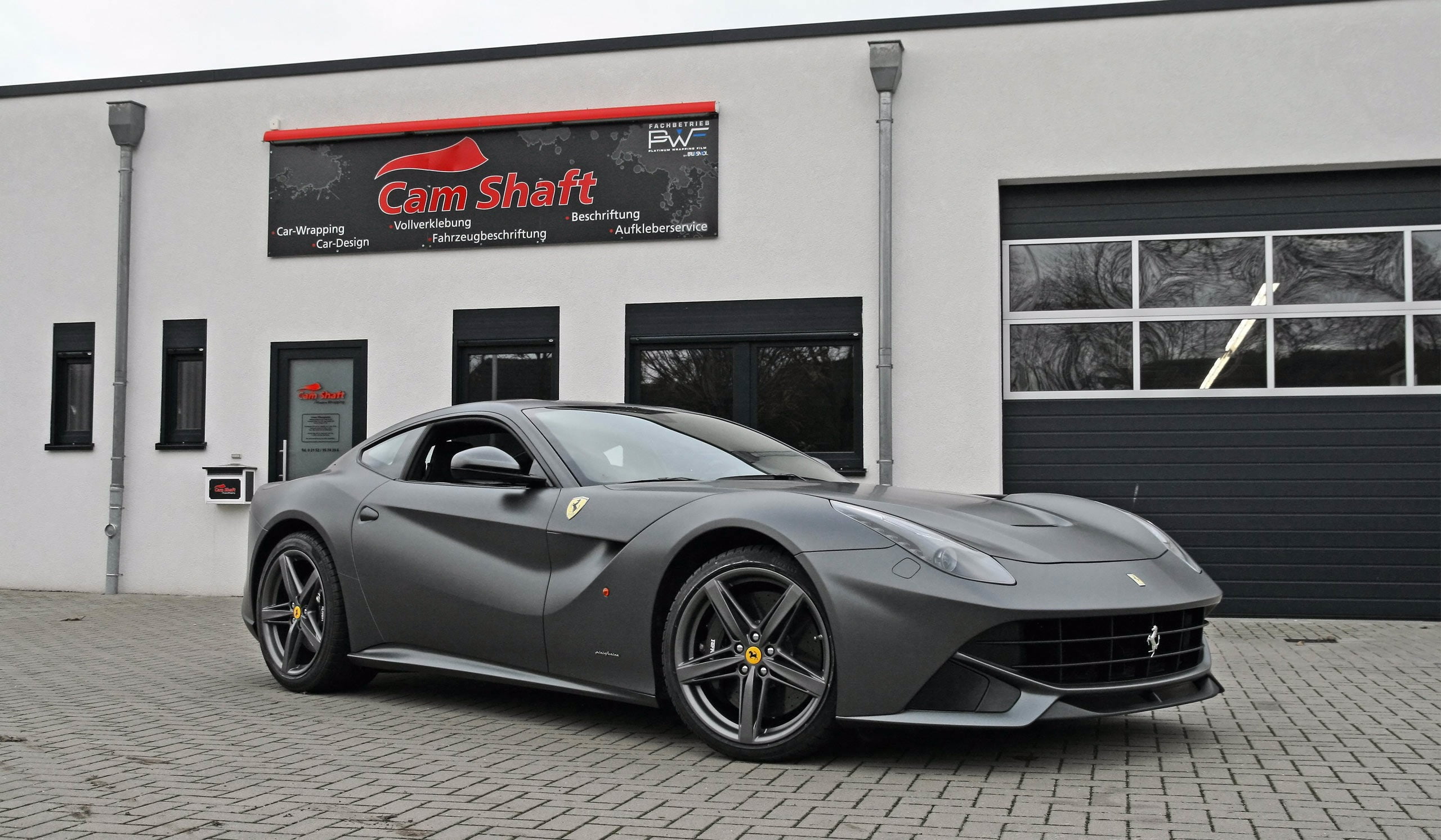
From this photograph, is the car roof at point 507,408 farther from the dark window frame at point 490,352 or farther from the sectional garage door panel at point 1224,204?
the sectional garage door panel at point 1224,204

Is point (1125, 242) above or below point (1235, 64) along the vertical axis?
below

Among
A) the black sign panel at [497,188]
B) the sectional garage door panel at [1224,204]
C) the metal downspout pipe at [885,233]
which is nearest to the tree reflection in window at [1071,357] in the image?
the sectional garage door panel at [1224,204]

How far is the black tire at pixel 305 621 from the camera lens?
5930 mm

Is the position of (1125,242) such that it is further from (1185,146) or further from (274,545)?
(274,545)

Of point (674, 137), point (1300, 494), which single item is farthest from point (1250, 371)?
point (674, 137)

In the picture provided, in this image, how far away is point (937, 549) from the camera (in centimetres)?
422

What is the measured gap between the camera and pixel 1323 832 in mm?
3473

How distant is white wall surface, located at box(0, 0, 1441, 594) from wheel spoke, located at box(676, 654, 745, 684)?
240 inches

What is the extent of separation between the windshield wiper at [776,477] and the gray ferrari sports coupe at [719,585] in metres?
0.02

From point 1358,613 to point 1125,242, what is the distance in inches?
132

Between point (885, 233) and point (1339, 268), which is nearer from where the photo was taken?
point (1339, 268)

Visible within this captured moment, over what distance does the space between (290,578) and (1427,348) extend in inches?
333

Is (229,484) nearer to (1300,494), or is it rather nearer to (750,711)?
(750,711)


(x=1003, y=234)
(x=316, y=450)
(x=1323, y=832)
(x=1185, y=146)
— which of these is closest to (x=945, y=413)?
(x=1003, y=234)
